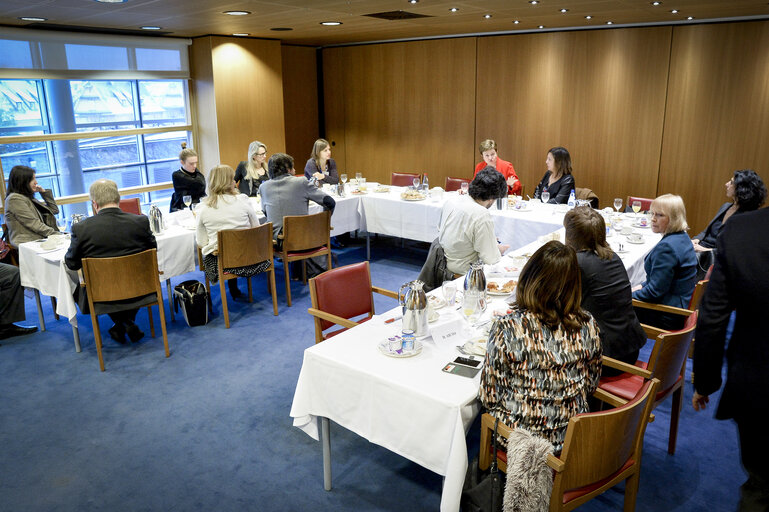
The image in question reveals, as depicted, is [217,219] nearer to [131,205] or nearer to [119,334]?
[119,334]

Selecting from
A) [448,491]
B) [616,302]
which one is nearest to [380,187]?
[616,302]

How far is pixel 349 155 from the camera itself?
10133 millimetres

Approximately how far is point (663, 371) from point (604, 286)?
467mm

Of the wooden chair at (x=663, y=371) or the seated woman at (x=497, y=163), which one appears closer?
the wooden chair at (x=663, y=371)

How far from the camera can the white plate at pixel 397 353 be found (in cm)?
256

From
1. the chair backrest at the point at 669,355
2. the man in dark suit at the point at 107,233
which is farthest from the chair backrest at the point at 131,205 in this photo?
the chair backrest at the point at 669,355

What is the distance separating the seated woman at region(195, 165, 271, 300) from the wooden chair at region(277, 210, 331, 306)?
0.41 metres

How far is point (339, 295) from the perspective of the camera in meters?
3.42

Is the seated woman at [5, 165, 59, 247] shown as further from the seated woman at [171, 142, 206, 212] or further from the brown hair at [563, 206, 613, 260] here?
the brown hair at [563, 206, 613, 260]

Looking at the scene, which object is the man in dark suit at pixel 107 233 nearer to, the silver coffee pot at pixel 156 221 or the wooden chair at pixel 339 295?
the silver coffee pot at pixel 156 221

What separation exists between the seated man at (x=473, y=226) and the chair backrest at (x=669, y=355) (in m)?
1.31

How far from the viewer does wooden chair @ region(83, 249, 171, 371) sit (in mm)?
4039

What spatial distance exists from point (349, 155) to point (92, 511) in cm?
795

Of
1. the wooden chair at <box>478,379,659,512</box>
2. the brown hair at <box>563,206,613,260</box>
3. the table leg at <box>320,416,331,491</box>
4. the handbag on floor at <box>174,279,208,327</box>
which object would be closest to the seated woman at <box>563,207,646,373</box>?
the brown hair at <box>563,206,613,260</box>
